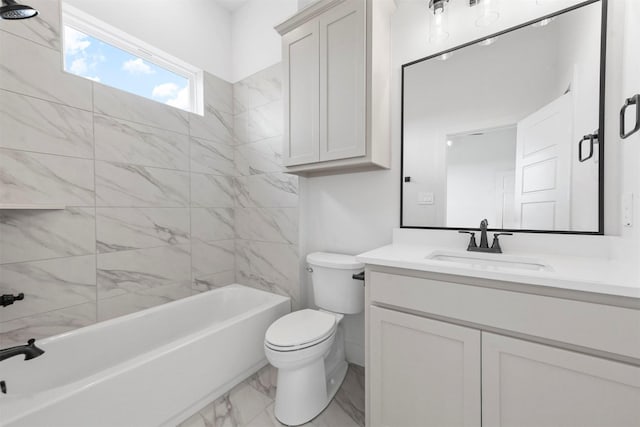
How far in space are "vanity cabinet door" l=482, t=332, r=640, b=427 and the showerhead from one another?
2.02m

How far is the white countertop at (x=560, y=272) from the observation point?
2.40 feet

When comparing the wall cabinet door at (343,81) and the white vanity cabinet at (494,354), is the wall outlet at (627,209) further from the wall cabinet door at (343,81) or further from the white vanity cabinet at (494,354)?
the wall cabinet door at (343,81)

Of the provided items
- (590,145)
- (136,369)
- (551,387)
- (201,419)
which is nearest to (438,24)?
(590,145)

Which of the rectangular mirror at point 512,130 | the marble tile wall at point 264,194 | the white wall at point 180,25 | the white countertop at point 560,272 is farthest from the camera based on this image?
the marble tile wall at point 264,194

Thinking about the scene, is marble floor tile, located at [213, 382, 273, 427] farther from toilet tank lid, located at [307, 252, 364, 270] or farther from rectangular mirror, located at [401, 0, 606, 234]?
rectangular mirror, located at [401, 0, 606, 234]

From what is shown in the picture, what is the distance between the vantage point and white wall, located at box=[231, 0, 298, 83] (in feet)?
6.93

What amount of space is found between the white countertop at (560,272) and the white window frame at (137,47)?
2.10 meters

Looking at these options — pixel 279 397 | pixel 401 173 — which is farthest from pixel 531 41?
pixel 279 397

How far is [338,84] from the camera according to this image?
1522 millimetres

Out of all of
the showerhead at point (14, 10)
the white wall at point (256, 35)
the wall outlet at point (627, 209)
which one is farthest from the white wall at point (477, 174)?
the showerhead at point (14, 10)

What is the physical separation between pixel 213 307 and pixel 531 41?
269cm

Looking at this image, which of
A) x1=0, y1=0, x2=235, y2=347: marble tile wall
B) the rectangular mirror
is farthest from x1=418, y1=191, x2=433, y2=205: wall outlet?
x1=0, y1=0, x2=235, y2=347: marble tile wall

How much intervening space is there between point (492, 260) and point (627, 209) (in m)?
0.50

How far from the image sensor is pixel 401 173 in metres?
1.63
